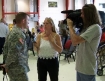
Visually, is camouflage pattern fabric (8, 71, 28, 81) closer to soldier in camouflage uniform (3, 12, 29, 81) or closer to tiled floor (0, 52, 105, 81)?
soldier in camouflage uniform (3, 12, 29, 81)

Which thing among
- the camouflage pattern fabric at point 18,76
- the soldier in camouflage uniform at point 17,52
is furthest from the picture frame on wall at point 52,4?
the camouflage pattern fabric at point 18,76

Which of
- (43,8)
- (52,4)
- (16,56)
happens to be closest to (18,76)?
(16,56)

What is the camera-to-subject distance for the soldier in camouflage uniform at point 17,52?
2203 mm

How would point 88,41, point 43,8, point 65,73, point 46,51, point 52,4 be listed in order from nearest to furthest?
point 88,41 → point 46,51 → point 65,73 → point 43,8 → point 52,4

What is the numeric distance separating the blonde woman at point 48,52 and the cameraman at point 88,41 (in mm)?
772

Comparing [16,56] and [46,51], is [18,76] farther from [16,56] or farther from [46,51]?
[46,51]

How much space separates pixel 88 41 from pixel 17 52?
834mm

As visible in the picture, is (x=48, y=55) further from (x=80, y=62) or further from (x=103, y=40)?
(x=103, y=40)

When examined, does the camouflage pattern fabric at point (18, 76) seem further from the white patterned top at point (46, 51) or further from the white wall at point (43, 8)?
the white wall at point (43, 8)

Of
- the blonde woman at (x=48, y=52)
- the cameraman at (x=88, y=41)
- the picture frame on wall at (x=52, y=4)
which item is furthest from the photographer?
the picture frame on wall at (x=52, y=4)

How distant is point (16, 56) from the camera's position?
7.25 feet

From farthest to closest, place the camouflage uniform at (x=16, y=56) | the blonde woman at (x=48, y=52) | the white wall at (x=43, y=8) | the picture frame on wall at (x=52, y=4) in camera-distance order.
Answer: the picture frame on wall at (x=52, y=4), the white wall at (x=43, y=8), the blonde woman at (x=48, y=52), the camouflage uniform at (x=16, y=56)

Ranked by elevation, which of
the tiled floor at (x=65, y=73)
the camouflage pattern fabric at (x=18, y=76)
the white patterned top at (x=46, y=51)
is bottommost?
the tiled floor at (x=65, y=73)

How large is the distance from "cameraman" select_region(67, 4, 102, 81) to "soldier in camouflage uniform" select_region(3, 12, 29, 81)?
1.98 ft
